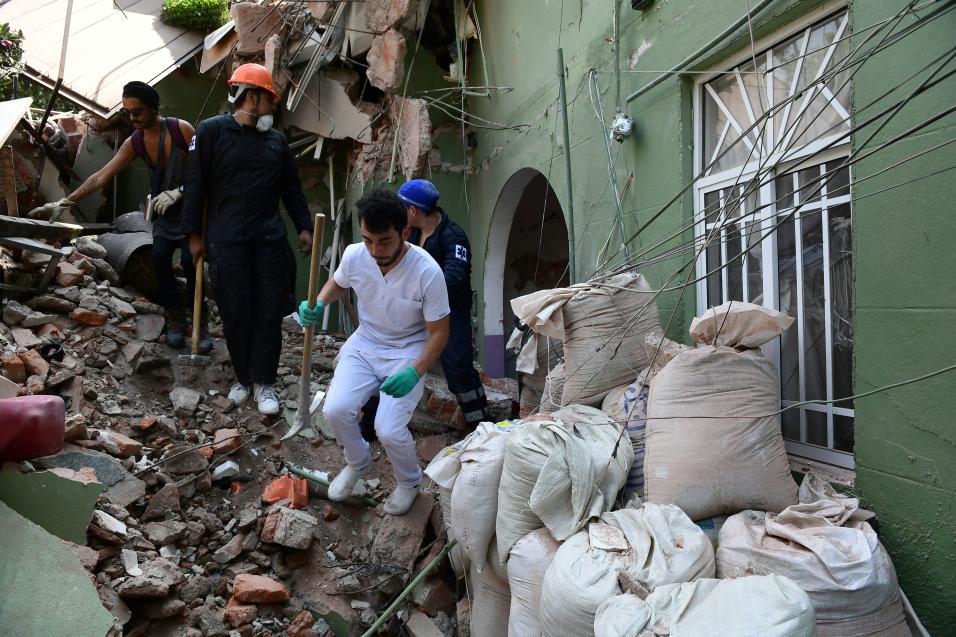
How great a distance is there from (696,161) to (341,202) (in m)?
5.19

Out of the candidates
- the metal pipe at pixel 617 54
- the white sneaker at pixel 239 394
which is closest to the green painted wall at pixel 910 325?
the metal pipe at pixel 617 54

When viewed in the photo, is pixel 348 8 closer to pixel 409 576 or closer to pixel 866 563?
pixel 409 576

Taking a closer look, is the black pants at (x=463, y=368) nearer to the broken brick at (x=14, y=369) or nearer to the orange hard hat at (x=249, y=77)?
the orange hard hat at (x=249, y=77)

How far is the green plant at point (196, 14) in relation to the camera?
8250 millimetres

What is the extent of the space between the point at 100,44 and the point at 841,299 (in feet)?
27.7

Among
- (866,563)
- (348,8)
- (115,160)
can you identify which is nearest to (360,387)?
(866,563)

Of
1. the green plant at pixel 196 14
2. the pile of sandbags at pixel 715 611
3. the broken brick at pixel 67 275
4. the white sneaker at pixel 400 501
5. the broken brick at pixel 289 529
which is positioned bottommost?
the broken brick at pixel 289 529

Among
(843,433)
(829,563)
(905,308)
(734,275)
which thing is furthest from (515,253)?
(829,563)

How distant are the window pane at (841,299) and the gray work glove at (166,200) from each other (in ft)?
12.5

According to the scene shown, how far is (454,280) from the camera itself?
162 inches

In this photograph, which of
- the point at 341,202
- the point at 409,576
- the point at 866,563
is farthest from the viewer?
the point at 341,202

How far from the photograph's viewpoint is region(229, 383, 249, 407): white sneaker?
4.28 meters

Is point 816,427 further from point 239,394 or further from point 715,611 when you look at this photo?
point 239,394

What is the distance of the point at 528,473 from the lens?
8.52 feet
